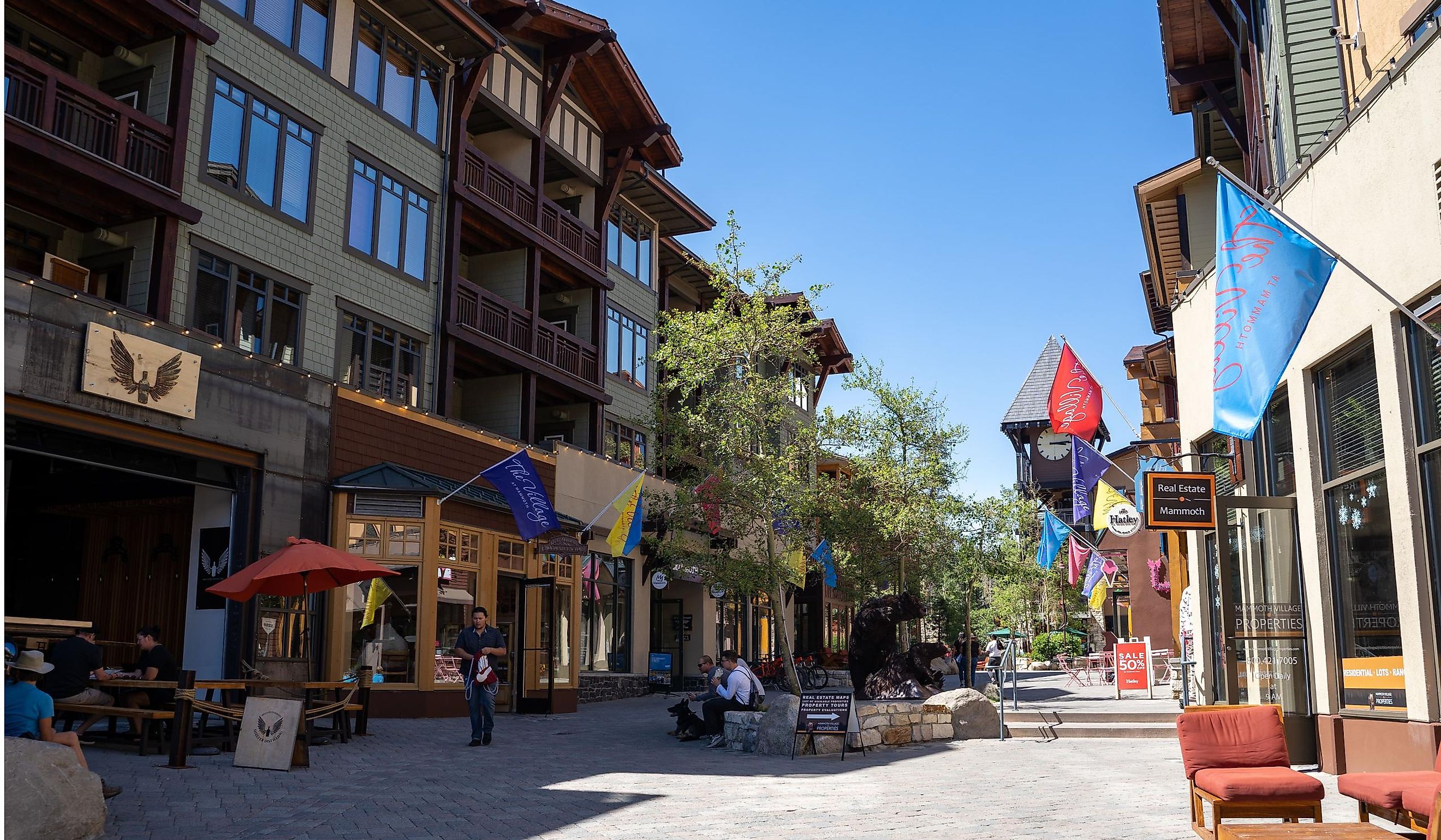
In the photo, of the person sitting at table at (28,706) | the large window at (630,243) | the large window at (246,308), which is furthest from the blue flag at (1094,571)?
the person sitting at table at (28,706)

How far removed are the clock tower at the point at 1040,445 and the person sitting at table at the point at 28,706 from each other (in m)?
57.5

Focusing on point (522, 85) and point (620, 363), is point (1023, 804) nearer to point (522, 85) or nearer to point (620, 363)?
point (522, 85)

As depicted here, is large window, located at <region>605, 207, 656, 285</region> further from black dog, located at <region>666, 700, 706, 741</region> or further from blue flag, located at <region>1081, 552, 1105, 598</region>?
black dog, located at <region>666, 700, 706, 741</region>

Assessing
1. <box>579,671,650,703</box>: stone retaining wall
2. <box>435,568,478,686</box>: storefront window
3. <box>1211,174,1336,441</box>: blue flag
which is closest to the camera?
<box>1211,174,1336,441</box>: blue flag

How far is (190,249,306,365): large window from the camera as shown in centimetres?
1841

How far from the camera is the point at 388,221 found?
898 inches

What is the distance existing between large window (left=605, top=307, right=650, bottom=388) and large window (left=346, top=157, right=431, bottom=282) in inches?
341

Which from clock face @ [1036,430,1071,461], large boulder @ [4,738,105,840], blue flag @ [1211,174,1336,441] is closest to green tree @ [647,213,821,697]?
blue flag @ [1211,174,1336,441]

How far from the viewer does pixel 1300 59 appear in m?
14.1

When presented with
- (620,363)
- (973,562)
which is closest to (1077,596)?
(973,562)

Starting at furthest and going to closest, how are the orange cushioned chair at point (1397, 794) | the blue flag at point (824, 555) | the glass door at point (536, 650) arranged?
the blue flag at point (824, 555), the glass door at point (536, 650), the orange cushioned chair at point (1397, 794)

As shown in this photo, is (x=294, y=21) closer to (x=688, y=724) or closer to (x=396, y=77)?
(x=396, y=77)

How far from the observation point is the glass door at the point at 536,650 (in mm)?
23125

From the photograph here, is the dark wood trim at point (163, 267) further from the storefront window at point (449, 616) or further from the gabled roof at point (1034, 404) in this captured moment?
the gabled roof at point (1034, 404)
